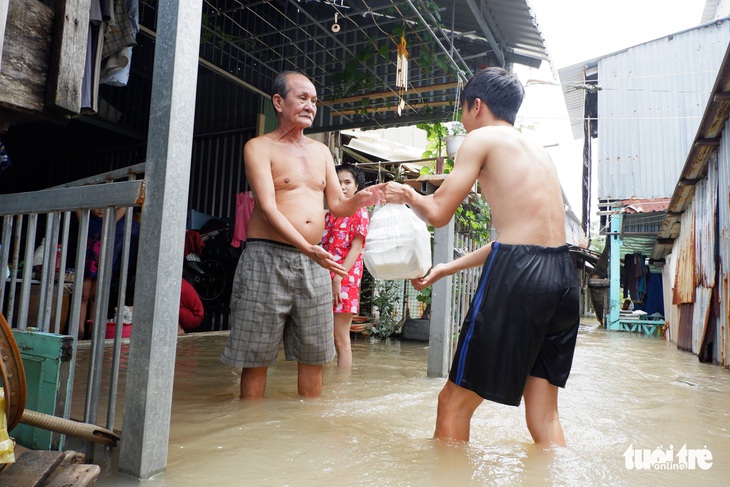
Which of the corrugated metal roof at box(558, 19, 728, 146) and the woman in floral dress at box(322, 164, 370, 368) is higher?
the corrugated metal roof at box(558, 19, 728, 146)

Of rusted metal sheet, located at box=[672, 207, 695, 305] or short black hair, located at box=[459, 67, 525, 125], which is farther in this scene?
rusted metal sheet, located at box=[672, 207, 695, 305]

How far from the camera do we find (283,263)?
3.22 meters

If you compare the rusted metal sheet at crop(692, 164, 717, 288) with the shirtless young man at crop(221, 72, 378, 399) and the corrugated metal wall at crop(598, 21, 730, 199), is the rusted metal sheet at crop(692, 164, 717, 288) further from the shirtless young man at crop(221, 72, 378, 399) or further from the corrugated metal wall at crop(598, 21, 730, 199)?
the corrugated metal wall at crop(598, 21, 730, 199)

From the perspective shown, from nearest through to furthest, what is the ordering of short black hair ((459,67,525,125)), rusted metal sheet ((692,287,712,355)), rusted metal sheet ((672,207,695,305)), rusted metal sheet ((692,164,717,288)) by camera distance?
short black hair ((459,67,525,125))
rusted metal sheet ((692,164,717,288))
rusted metal sheet ((692,287,712,355))
rusted metal sheet ((672,207,695,305))

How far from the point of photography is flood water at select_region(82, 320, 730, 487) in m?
2.02

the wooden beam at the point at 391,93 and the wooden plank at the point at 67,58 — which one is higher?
the wooden beam at the point at 391,93

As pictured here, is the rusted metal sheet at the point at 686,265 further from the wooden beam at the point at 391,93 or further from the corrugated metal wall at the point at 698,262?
the wooden beam at the point at 391,93

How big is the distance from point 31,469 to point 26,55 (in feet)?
5.10

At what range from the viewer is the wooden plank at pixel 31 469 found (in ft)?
5.07

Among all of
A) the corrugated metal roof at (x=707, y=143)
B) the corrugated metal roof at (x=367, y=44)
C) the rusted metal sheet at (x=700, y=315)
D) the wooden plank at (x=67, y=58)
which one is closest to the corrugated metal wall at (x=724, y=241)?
the corrugated metal roof at (x=707, y=143)

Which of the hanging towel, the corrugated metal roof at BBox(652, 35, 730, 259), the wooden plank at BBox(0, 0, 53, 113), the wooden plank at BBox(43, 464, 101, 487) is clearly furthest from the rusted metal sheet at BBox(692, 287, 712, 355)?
the wooden plank at BBox(0, 0, 53, 113)

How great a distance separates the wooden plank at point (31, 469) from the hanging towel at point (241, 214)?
595 cm

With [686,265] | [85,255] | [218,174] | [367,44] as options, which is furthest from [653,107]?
[85,255]

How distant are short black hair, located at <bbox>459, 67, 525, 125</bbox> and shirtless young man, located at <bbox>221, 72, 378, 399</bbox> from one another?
0.90 metres
